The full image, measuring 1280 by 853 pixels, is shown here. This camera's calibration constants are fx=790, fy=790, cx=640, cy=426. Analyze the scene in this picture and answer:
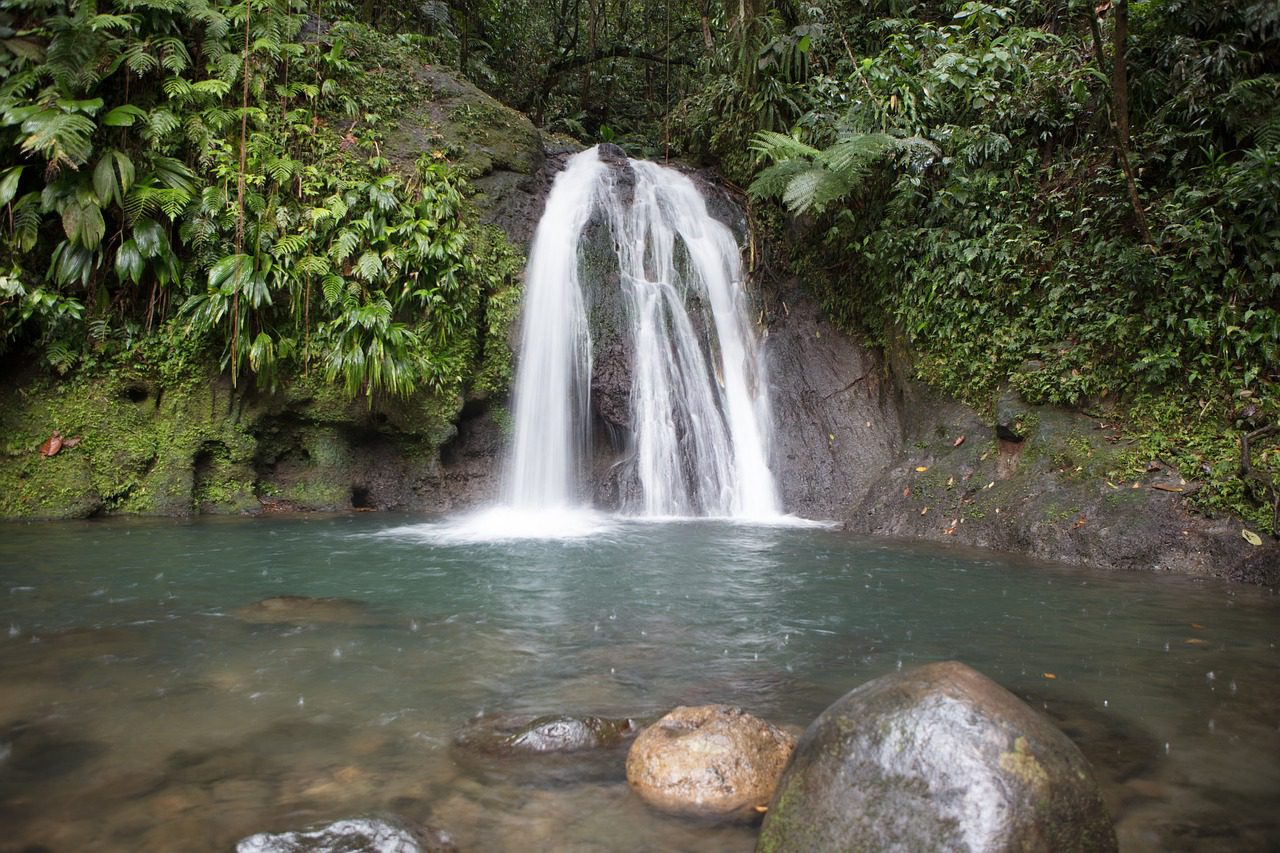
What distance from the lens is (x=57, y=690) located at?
3697 mm

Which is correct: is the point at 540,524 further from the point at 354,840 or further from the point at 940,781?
the point at 940,781

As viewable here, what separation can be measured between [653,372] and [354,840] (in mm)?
8350

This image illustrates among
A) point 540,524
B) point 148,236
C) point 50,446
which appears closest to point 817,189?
point 540,524

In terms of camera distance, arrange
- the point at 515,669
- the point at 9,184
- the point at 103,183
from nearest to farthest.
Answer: the point at 515,669 < the point at 9,184 < the point at 103,183

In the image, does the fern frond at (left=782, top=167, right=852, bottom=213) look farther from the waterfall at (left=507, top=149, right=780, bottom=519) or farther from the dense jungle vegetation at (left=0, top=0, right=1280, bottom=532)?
the waterfall at (left=507, top=149, right=780, bottom=519)

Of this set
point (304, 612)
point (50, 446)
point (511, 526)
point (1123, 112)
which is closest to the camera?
point (304, 612)

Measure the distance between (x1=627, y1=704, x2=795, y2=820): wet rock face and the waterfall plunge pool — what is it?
85 mm

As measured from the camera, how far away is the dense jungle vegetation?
729 cm

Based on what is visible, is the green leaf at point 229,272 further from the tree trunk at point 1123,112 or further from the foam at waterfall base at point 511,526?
the tree trunk at point 1123,112

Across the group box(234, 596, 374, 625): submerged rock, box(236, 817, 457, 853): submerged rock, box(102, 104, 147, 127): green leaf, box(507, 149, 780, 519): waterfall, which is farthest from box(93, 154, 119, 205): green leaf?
box(236, 817, 457, 853): submerged rock

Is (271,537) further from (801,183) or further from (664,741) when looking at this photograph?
(801,183)

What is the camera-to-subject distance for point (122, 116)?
8.24 metres

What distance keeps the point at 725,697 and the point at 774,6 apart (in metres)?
12.3

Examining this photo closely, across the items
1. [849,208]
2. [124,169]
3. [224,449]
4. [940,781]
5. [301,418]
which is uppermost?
[849,208]
